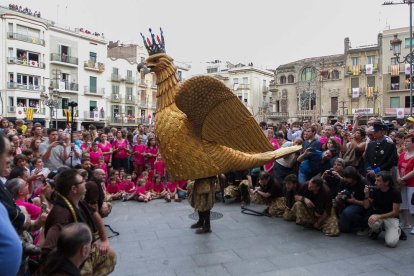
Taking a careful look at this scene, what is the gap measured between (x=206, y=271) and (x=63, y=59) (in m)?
32.7

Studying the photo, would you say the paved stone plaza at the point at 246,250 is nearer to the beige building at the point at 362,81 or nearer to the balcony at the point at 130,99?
the balcony at the point at 130,99

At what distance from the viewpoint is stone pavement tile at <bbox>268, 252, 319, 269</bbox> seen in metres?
4.25

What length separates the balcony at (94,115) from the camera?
34.6m

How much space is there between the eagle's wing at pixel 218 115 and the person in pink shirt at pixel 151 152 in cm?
375

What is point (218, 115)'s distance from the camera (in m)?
5.39

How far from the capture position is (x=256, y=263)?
430 centimetres

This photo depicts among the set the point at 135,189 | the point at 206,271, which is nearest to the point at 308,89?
the point at 135,189

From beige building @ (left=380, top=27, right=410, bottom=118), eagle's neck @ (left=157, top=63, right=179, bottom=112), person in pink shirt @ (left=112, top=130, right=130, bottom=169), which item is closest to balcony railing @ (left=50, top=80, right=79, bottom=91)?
person in pink shirt @ (left=112, top=130, right=130, bottom=169)

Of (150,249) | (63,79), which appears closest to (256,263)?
(150,249)

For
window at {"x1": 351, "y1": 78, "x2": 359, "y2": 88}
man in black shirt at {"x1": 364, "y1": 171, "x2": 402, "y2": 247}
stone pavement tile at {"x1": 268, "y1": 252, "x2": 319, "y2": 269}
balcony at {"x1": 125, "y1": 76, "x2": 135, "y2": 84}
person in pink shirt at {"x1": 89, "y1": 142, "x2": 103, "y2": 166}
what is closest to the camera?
stone pavement tile at {"x1": 268, "y1": 252, "x2": 319, "y2": 269}

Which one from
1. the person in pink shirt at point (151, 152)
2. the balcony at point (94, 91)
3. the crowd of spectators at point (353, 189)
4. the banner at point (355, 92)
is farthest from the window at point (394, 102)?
the person in pink shirt at point (151, 152)

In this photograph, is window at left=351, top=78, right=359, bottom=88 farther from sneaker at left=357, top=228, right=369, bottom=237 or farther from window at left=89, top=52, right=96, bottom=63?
sneaker at left=357, top=228, right=369, bottom=237

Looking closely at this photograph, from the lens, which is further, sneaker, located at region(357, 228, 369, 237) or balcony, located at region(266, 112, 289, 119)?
balcony, located at region(266, 112, 289, 119)

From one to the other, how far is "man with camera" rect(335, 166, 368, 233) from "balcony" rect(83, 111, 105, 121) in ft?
106
